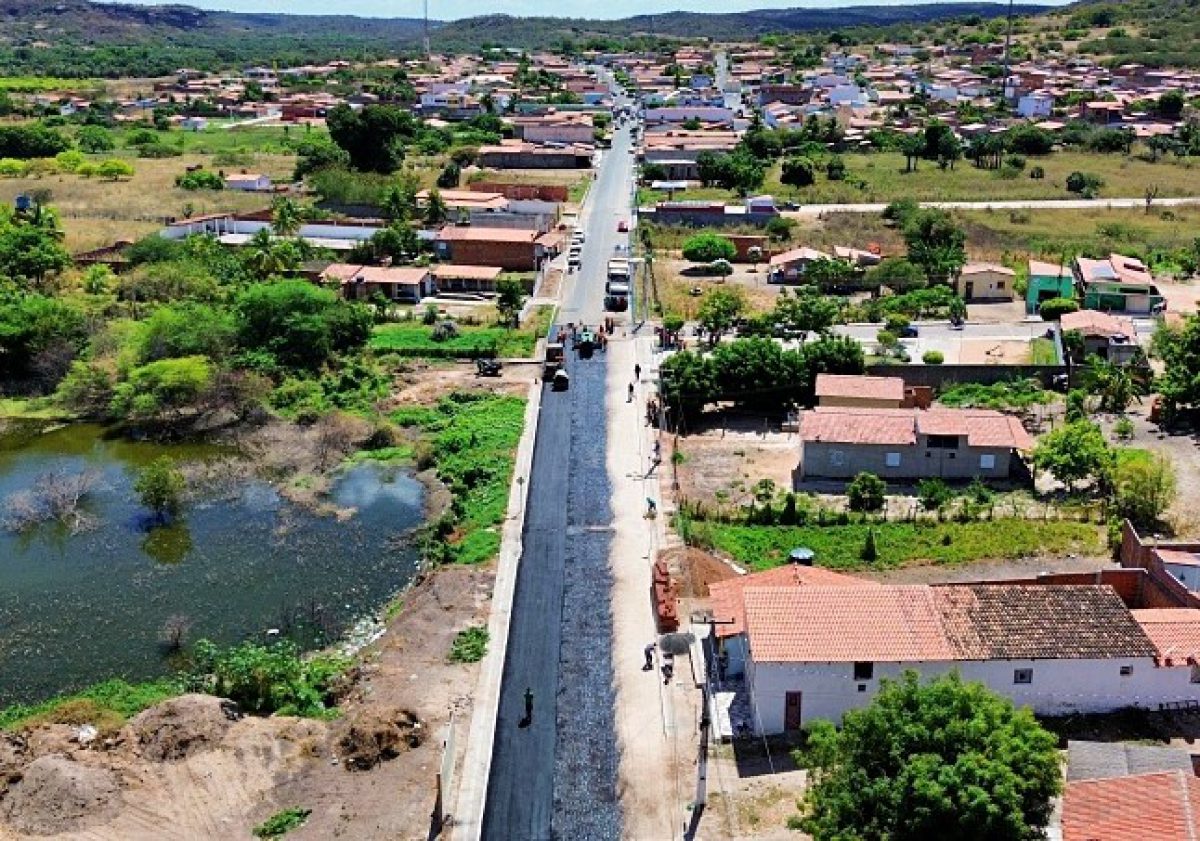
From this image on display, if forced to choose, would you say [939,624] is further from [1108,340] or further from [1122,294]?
[1122,294]

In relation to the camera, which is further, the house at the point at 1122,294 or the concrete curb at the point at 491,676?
the house at the point at 1122,294

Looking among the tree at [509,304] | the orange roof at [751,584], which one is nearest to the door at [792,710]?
the orange roof at [751,584]

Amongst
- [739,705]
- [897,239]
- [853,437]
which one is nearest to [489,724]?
[739,705]

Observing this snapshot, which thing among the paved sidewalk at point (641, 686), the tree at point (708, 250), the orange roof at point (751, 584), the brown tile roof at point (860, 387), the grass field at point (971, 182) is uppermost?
the grass field at point (971, 182)

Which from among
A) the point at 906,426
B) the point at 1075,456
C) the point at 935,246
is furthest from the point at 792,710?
the point at 935,246

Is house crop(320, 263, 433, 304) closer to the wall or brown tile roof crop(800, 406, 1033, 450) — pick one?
brown tile roof crop(800, 406, 1033, 450)

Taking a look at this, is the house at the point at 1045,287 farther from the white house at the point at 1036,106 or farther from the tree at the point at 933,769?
the white house at the point at 1036,106

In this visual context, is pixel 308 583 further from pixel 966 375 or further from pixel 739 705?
pixel 966 375
